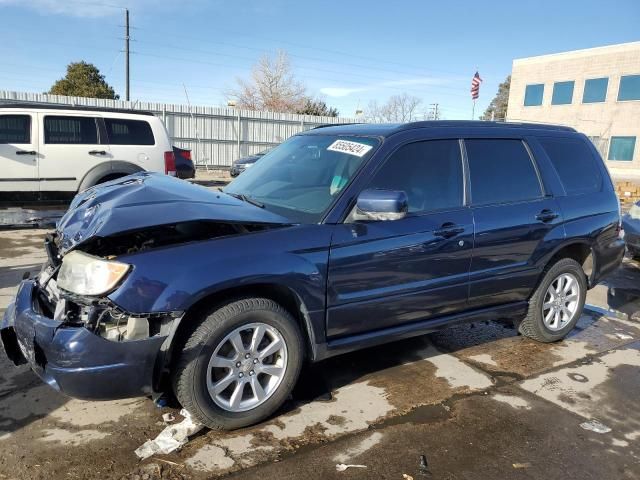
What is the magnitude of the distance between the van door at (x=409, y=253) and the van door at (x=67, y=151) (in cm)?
652

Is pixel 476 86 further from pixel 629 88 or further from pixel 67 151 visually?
pixel 67 151

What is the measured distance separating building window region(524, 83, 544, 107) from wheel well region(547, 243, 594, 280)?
136 ft

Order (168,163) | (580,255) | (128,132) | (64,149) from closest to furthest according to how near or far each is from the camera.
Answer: (580,255)
(64,149)
(128,132)
(168,163)

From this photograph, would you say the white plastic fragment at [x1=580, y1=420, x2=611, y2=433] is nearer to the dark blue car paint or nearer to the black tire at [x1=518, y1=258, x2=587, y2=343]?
the dark blue car paint

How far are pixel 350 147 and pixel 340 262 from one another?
962mm

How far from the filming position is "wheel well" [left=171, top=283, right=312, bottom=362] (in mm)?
2812

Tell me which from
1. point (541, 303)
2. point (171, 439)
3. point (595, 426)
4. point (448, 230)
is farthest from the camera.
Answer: point (541, 303)

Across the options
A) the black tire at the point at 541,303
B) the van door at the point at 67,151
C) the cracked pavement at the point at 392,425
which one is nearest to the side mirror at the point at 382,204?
the cracked pavement at the point at 392,425

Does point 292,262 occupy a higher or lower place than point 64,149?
lower

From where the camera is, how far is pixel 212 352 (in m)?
2.83

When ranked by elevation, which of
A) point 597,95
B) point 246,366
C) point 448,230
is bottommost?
point 246,366

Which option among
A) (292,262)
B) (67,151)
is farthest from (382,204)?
(67,151)

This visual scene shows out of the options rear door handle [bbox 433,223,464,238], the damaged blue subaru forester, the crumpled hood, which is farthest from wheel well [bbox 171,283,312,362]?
rear door handle [bbox 433,223,464,238]

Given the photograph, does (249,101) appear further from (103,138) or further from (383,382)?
(383,382)
